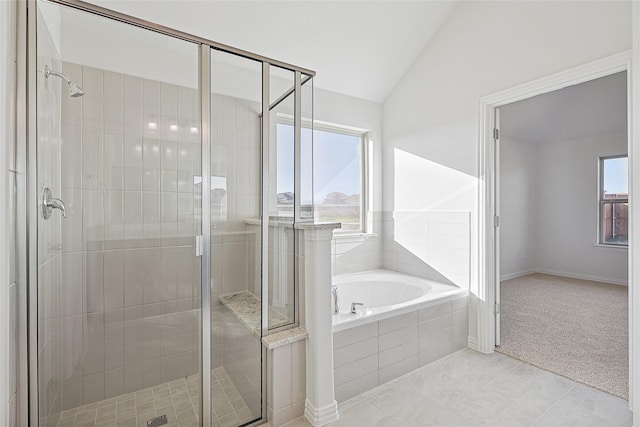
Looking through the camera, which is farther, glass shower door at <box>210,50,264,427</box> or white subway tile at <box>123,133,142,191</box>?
white subway tile at <box>123,133,142,191</box>

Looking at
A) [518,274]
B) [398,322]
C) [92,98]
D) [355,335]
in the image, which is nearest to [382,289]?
[398,322]

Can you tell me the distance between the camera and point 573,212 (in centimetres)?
493

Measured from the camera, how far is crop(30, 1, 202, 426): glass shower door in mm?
1568

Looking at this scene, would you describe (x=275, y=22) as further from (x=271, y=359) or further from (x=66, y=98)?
(x=271, y=359)

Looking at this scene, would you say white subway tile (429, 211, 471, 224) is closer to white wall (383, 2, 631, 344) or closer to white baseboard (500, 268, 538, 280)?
white wall (383, 2, 631, 344)

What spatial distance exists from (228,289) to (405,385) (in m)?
1.27

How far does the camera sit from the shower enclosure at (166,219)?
61.4 inches

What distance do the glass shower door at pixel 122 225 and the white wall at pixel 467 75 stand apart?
2087 millimetres

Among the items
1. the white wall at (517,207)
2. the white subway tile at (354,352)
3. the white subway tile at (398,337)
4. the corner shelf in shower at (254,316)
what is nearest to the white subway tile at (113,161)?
the corner shelf in shower at (254,316)

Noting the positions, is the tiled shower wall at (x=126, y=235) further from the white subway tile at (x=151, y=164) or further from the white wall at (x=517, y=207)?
the white wall at (x=517, y=207)

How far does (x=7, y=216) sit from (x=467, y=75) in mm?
2969

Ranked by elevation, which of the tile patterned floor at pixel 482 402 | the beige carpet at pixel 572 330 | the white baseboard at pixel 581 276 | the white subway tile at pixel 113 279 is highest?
the white subway tile at pixel 113 279

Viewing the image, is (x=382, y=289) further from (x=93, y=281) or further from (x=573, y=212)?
(x=573, y=212)

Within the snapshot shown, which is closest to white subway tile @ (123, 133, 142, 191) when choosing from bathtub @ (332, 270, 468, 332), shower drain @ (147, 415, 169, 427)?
shower drain @ (147, 415, 169, 427)
